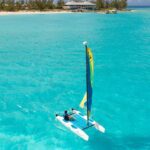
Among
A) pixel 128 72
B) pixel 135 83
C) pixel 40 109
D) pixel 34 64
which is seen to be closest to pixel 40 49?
pixel 34 64

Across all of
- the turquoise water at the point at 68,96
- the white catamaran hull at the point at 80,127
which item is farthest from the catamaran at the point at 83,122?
the turquoise water at the point at 68,96

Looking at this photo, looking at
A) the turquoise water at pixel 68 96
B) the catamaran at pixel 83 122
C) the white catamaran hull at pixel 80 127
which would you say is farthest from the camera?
the turquoise water at pixel 68 96

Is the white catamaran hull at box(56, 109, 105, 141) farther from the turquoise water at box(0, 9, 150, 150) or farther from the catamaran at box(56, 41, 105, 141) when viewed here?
the turquoise water at box(0, 9, 150, 150)

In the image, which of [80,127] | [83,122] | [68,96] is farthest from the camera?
[68,96]

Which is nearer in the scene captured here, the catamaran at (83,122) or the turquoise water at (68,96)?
the catamaran at (83,122)

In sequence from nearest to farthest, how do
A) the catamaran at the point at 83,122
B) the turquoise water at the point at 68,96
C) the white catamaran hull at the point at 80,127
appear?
the catamaran at the point at 83,122 < the white catamaran hull at the point at 80,127 < the turquoise water at the point at 68,96

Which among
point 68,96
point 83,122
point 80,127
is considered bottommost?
point 68,96

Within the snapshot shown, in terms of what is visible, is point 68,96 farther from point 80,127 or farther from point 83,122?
point 80,127

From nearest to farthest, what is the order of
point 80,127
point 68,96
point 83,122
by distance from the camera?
point 80,127
point 83,122
point 68,96

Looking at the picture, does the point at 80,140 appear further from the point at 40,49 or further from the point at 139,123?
the point at 40,49

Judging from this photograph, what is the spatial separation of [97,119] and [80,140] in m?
4.97

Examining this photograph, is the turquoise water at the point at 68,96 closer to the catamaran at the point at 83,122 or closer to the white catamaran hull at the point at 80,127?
the white catamaran hull at the point at 80,127

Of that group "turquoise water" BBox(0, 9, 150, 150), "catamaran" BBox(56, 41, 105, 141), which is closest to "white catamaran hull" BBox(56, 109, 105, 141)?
"catamaran" BBox(56, 41, 105, 141)

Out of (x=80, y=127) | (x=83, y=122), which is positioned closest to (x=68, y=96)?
(x=83, y=122)
